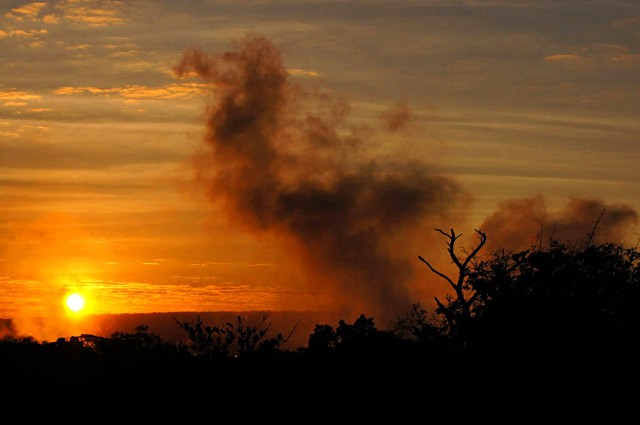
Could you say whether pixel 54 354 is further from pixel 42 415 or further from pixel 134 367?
pixel 42 415

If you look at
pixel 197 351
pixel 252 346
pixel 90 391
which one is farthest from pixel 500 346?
pixel 90 391

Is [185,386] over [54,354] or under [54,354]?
under

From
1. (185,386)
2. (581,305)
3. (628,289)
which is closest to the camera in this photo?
(185,386)

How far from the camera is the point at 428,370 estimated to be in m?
46.1

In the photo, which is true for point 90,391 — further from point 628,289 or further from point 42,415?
point 628,289

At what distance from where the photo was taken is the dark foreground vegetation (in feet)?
137

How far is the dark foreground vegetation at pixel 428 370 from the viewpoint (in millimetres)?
41625

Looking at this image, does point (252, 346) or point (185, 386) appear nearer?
point (185, 386)

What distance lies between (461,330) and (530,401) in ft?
30.9

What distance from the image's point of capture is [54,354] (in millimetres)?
66125

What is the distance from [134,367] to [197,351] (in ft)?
12.0

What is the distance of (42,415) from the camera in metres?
41.5

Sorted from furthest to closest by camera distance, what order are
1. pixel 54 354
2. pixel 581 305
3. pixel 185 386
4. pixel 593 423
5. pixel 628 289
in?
1. pixel 54 354
2. pixel 628 289
3. pixel 581 305
4. pixel 185 386
5. pixel 593 423

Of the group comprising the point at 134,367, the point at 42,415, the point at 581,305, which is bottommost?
the point at 42,415
